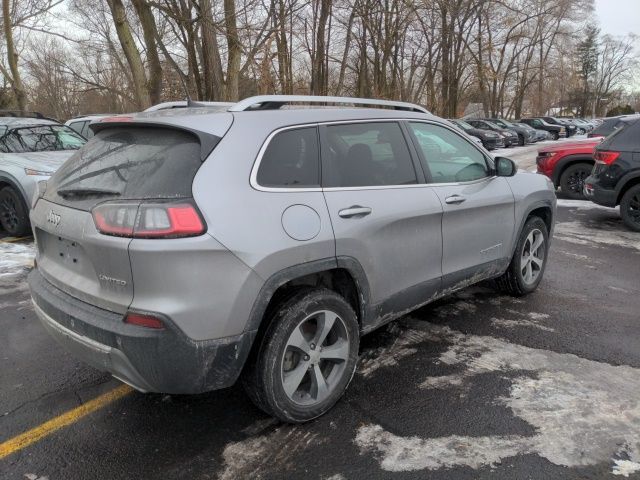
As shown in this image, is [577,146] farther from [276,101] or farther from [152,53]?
[152,53]

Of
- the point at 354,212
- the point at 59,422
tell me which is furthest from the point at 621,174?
the point at 59,422

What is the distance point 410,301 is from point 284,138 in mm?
1394

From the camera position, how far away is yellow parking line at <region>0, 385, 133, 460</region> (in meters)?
2.68

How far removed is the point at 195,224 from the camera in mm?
2303

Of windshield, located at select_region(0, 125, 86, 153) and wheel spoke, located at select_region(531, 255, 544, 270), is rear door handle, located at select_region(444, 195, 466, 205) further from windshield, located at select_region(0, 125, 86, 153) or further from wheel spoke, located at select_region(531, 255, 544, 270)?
windshield, located at select_region(0, 125, 86, 153)

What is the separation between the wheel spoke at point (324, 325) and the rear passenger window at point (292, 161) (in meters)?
0.71

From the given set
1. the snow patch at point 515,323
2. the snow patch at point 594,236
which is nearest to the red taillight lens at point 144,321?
the snow patch at point 515,323

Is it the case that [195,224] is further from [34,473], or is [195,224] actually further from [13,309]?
[13,309]

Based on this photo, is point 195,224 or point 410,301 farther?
point 410,301

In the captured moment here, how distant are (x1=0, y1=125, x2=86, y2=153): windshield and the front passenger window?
5.68 metres

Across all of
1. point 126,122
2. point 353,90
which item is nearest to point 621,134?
point 126,122

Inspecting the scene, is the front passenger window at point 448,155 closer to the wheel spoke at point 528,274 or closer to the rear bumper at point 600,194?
the wheel spoke at point 528,274

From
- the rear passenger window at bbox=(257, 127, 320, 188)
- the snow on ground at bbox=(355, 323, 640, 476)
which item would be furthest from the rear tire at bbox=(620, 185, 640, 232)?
the rear passenger window at bbox=(257, 127, 320, 188)

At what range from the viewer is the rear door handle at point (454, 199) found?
140 inches
